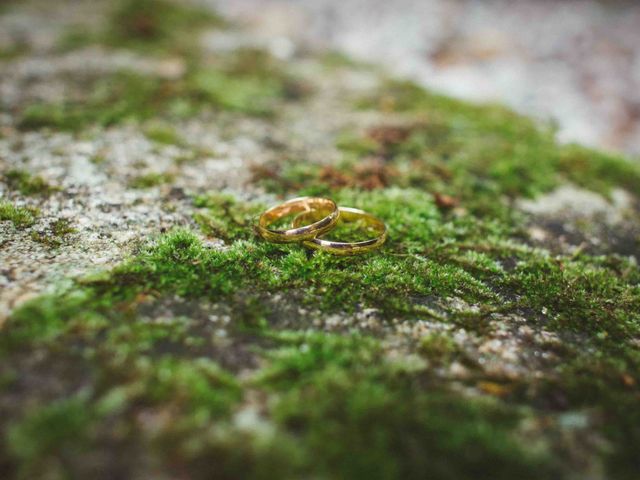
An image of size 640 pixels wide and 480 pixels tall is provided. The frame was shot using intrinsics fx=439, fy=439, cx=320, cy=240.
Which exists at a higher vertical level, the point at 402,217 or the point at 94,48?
the point at 94,48

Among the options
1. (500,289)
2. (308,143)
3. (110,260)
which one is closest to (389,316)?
(500,289)

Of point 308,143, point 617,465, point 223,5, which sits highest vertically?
point 223,5

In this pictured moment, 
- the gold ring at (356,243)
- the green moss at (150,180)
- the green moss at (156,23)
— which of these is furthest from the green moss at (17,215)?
the green moss at (156,23)

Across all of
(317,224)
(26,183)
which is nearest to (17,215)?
(26,183)

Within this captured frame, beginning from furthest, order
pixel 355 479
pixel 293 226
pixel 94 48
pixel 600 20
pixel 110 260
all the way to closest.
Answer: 1. pixel 600 20
2. pixel 94 48
3. pixel 293 226
4. pixel 110 260
5. pixel 355 479

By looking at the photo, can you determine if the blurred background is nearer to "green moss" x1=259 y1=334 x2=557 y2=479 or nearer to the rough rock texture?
the rough rock texture

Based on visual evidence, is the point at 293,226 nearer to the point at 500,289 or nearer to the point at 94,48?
the point at 500,289

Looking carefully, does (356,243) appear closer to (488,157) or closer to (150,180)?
(150,180)

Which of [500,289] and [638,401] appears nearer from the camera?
[638,401]
